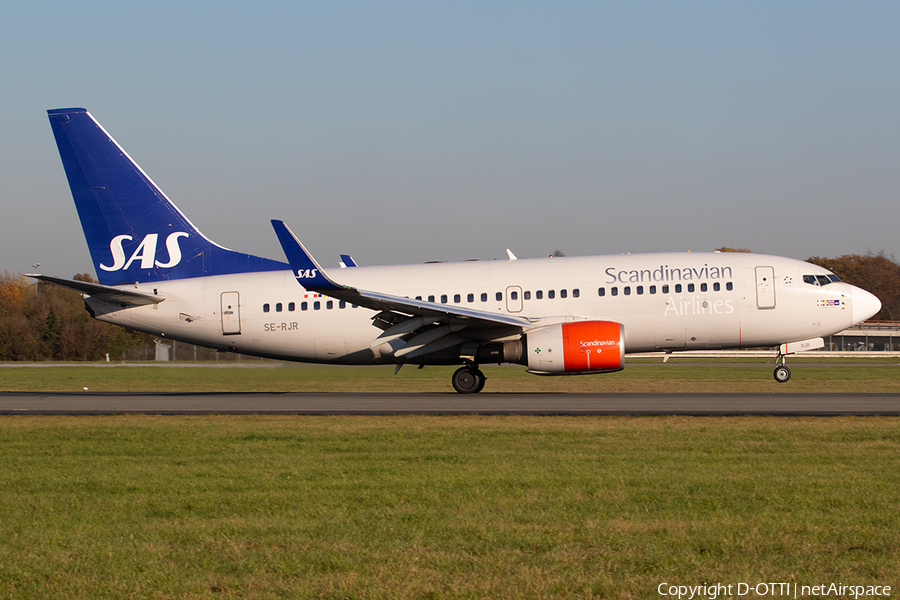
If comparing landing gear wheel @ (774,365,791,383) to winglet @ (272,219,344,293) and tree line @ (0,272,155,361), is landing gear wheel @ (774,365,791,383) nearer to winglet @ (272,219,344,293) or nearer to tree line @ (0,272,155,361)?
winglet @ (272,219,344,293)

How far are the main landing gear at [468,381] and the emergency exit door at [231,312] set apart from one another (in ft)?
22.3

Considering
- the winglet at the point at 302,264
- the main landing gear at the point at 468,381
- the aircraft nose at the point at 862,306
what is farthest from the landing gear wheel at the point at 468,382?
the aircraft nose at the point at 862,306

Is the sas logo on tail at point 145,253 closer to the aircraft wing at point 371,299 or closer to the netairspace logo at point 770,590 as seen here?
the aircraft wing at point 371,299

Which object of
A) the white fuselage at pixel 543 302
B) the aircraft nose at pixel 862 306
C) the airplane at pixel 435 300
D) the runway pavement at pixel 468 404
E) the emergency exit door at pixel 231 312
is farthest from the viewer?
the emergency exit door at pixel 231 312

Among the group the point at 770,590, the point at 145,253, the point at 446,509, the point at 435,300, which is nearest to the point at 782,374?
the point at 435,300

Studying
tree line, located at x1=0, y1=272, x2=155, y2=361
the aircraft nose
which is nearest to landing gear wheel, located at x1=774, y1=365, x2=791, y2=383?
the aircraft nose

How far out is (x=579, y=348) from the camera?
2180cm

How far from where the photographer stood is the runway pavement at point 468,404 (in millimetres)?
17688

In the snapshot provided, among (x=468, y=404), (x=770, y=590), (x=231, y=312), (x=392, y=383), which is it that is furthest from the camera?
(x=392, y=383)

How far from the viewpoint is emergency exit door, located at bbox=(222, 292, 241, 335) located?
25.2 m

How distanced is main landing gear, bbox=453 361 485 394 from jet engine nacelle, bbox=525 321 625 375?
7.96ft

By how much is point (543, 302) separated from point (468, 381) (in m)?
3.12

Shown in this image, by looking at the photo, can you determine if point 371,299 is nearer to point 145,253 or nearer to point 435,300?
point 435,300

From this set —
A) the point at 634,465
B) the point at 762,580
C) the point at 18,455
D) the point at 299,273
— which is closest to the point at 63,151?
the point at 299,273
